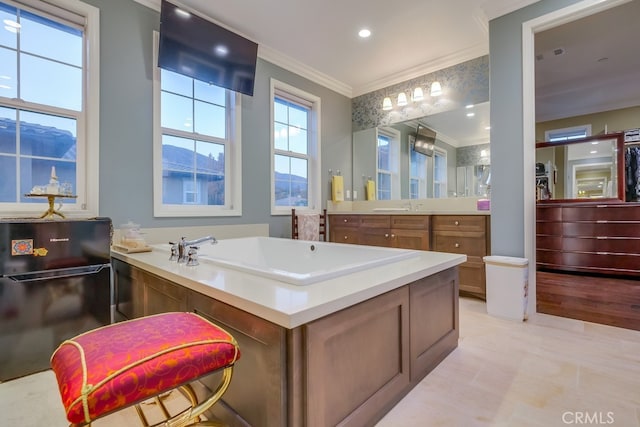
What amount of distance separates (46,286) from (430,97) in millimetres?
4114

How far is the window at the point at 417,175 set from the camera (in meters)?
3.97

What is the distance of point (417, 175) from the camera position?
404 cm

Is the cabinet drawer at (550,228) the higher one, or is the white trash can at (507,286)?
the cabinet drawer at (550,228)

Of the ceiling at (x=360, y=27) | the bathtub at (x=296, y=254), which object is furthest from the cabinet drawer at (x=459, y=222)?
the ceiling at (x=360, y=27)

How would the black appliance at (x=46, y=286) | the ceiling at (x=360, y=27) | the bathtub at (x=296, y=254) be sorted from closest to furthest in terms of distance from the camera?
the black appliance at (x=46, y=286) < the bathtub at (x=296, y=254) < the ceiling at (x=360, y=27)

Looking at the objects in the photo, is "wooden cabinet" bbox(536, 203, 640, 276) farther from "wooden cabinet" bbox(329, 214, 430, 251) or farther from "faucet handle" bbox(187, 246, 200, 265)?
"faucet handle" bbox(187, 246, 200, 265)

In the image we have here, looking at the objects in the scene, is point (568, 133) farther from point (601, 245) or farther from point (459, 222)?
point (459, 222)

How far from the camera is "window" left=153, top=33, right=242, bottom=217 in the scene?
2.80 meters

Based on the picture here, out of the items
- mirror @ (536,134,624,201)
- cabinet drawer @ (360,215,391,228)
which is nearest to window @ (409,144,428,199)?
cabinet drawer @ (360,215,391,228)

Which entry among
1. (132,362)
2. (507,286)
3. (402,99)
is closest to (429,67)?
(402,99)

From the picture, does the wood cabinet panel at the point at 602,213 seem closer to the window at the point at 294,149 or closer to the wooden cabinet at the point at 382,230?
the wooden cabinet at the point at 382,230

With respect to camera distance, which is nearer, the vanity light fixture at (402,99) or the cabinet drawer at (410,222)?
the cabinet drawer at (410,222)

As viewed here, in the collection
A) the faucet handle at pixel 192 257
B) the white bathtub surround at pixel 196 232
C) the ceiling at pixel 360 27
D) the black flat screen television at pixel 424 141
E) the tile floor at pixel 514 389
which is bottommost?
the tile floor at pixel 514 389

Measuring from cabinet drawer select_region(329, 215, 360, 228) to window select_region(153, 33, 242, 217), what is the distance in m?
1.38
